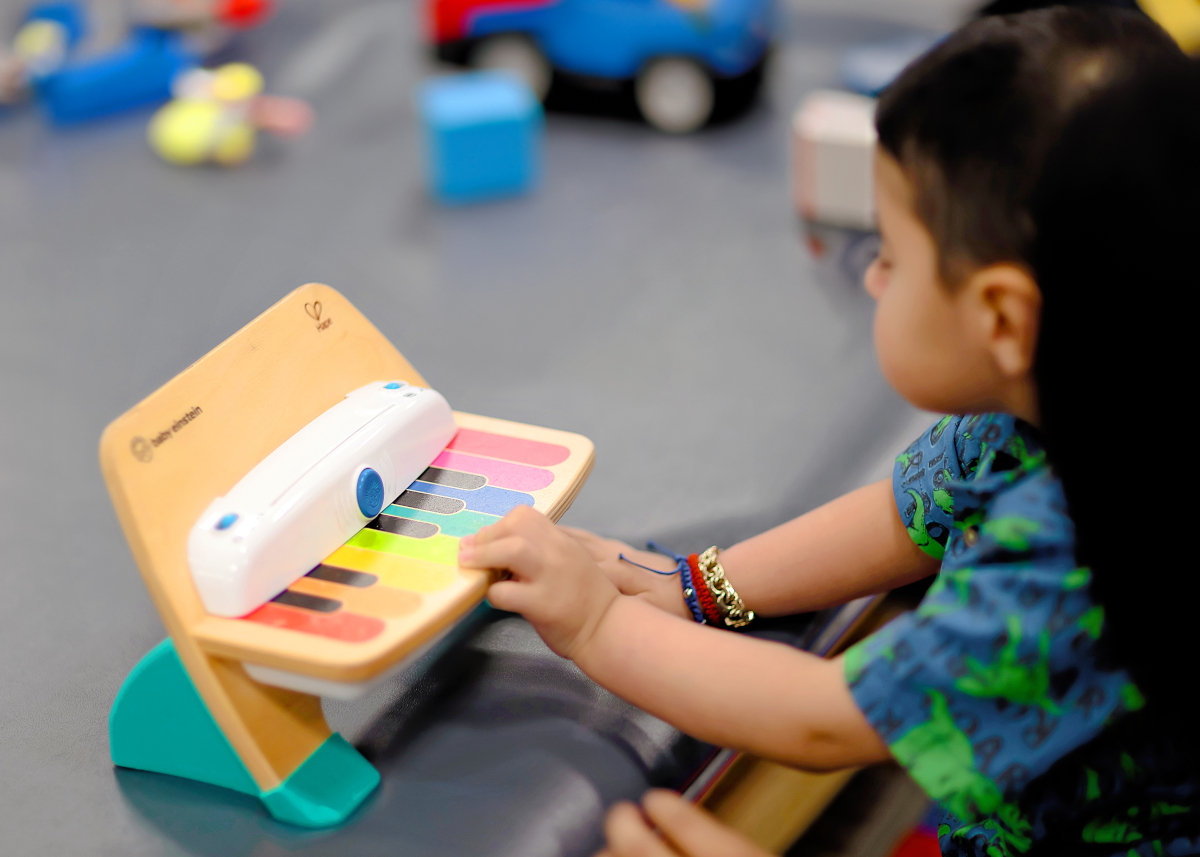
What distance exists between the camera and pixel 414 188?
1317 mm

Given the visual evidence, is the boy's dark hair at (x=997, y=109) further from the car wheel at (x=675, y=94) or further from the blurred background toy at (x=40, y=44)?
the blurred background toy at (x=40, y=44)

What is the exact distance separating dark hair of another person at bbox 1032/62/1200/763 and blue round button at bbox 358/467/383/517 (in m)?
0.30

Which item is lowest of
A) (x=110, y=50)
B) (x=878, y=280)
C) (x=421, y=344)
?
A: (x=421, y=344)

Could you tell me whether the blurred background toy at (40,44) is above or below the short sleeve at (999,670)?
below

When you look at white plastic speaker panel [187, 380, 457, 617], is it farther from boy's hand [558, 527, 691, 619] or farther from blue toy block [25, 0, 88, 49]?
blue toy block [25, 0, 88, 49]

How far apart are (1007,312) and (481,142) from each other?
3.14 feet

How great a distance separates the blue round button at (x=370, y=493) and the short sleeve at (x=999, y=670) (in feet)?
0.79

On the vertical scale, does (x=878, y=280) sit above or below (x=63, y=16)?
above

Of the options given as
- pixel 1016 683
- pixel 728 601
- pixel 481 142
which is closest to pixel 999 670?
pixel 1016 683

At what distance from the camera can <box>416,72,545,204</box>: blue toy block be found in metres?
1.25

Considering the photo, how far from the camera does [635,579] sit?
2.05 feet

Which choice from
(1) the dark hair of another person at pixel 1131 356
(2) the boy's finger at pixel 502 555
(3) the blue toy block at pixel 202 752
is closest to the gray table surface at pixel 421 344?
(3) the blue toy block at pixel 202 752

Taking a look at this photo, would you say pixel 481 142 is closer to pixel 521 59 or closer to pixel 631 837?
pixel 521 59

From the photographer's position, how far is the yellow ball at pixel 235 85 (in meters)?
1.42
